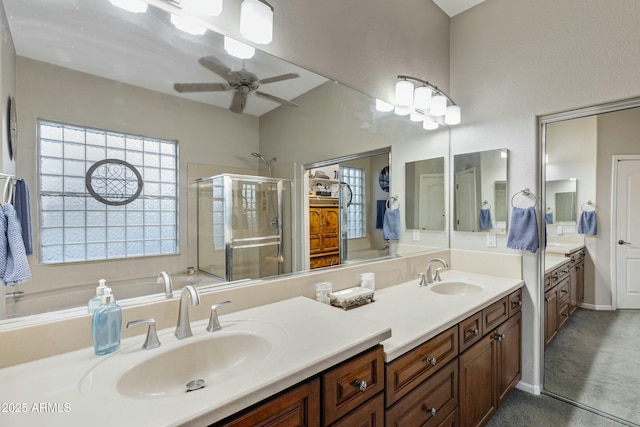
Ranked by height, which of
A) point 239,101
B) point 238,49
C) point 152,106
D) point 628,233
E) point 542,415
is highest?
point 238,49

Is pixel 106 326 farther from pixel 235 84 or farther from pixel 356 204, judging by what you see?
pixel 356 204

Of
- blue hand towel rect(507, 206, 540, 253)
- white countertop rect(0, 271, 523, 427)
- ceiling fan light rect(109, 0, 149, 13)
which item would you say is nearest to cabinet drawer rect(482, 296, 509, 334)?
white countertop rect(0, 271, 523, 427)

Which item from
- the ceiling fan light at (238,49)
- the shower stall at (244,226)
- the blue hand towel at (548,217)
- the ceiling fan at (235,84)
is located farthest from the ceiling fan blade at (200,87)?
the blue hand towel at (548,217)

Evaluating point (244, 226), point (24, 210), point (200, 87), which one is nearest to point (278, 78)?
point (200, 87)

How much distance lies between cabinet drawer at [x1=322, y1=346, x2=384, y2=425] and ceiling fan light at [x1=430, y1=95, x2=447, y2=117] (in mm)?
1925

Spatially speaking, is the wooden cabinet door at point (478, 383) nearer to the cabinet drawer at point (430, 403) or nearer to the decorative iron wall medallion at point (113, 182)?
the cabinet drawer at point (430, 403)

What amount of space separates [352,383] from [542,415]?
1.74m

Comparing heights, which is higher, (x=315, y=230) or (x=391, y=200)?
(x=391, y=200)

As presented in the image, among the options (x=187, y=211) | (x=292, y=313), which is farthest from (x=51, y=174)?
(x=292, y=313)

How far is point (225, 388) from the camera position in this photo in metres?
0.70

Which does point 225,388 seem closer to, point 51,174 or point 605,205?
point 51,174

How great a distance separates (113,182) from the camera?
1016 mm

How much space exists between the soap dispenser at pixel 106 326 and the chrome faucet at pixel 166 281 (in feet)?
0.64

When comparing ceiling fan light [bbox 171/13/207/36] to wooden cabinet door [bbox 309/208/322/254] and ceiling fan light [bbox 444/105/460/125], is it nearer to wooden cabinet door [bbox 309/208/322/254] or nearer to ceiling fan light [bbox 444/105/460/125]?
wooden cabinet door [bbox 309/208/322/254]
